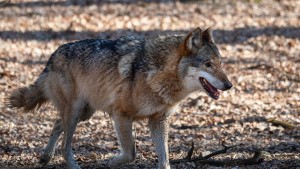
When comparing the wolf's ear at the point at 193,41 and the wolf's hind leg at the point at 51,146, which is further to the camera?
the wolf's hind leg at the point at 51,146

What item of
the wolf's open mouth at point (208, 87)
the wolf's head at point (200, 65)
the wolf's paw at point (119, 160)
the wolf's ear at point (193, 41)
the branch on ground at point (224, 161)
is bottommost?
the branch on ground at point (224, 161)

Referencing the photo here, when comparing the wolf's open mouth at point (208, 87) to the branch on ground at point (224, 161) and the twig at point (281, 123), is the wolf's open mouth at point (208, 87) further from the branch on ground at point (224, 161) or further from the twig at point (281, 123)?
the twig at point (281, 123)

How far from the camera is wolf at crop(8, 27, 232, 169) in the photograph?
7.55m

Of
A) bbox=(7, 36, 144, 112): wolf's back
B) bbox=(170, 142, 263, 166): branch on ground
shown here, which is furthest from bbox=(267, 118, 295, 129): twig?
bbox=(7, 36, 144, 112): wolf's back

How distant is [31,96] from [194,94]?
4.24 meters

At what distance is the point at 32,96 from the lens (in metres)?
8.93

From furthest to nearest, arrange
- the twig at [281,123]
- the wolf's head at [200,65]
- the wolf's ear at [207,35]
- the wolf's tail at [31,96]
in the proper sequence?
1. the twig at [281,123]
2. the wolf's tail at [31,96]
3. the wolf's ear at [207,35]
4. the wolf's head at [200,65]

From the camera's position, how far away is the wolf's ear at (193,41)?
24.6ft

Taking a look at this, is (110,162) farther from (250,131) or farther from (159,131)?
(250,131)

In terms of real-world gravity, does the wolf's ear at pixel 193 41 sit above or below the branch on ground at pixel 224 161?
above

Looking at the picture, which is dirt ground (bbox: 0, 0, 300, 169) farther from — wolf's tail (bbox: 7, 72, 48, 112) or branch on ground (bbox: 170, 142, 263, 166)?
wolf's tail (bbox: 7, 72, 48, 112)

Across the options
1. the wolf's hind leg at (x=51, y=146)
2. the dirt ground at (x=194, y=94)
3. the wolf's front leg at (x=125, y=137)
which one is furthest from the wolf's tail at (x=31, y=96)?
the wolf's front leg at (x=125, y=137)

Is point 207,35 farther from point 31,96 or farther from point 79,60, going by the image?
point 31,96

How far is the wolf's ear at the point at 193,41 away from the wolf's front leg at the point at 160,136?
3.53 ft
